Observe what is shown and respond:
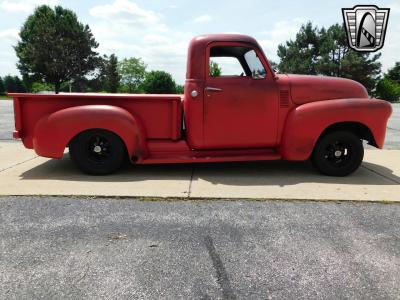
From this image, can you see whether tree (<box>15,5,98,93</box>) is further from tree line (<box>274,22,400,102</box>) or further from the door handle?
the door handle

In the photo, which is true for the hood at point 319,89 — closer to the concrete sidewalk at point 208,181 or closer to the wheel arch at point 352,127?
the wheel arch at point 352,127

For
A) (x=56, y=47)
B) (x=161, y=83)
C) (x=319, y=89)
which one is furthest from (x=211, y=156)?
(x=56, y=47)

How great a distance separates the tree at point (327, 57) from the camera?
4222 centimetres

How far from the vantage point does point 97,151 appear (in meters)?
4.93

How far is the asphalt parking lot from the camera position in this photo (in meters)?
2.29

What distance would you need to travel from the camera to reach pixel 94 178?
4.80 m

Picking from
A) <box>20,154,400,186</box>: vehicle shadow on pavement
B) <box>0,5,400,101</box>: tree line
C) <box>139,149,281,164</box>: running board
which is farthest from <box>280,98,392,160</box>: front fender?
<box>0,5,400,101</box>: tree line

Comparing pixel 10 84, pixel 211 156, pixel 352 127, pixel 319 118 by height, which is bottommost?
pixel 211 156

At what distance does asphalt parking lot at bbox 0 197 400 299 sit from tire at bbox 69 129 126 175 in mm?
1028

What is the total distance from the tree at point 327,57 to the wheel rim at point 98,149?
40.3 metres

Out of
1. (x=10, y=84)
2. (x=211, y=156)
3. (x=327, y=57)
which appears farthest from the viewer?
(x=10, y=84)

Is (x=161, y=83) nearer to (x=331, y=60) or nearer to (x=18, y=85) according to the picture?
(x=331, y=60)

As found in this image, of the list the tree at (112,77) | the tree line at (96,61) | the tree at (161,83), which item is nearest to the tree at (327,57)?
the tree line at (96,61)

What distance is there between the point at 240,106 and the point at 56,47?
4908 cm
